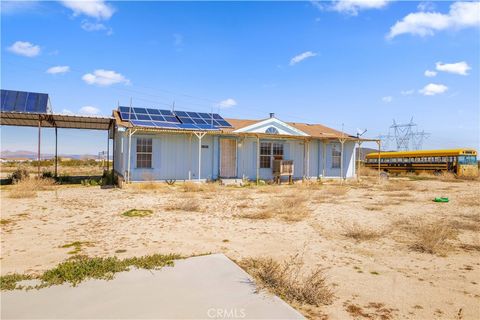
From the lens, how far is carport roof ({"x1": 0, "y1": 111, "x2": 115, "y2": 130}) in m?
16.4

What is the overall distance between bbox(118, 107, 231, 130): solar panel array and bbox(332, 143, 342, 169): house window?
8.18 metres

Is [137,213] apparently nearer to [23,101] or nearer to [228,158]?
[228,158]

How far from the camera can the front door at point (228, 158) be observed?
746 inches

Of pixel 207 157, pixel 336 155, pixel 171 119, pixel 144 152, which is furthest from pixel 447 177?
pixel 144 152

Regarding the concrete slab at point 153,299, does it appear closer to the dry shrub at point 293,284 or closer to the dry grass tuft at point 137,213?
the dry shrub at point 293,284

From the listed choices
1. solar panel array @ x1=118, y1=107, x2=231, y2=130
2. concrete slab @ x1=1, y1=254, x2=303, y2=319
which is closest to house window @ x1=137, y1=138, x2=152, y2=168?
solar panel array @ x1=118, y1=107, x2=231, y2=130

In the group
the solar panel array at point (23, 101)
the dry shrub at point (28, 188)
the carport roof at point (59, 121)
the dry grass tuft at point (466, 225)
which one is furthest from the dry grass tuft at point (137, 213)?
the carport roof at point (59, 121)

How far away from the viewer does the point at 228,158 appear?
19.2 m

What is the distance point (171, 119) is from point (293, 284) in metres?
15.5

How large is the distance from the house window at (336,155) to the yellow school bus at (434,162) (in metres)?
2.74

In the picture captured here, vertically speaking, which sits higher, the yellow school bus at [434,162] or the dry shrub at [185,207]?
the yellow school bus at [434,162]

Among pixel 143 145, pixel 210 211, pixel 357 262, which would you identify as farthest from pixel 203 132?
pixel 357 262

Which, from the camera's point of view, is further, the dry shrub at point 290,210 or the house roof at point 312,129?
the house roof at point 312,129

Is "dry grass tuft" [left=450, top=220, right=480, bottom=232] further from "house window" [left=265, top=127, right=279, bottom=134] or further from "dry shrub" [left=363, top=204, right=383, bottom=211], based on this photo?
"house window" [left=265, top=127, right=279, bottom=134]
